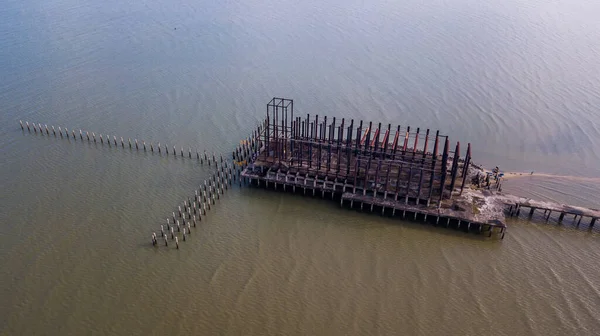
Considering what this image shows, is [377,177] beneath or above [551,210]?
above

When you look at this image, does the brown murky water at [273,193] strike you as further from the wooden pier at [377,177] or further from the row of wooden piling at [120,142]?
the wooden pier at [377,177]

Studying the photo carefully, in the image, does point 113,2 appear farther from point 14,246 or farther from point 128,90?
point 14,246

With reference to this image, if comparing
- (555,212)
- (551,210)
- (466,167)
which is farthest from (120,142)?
(555,212)

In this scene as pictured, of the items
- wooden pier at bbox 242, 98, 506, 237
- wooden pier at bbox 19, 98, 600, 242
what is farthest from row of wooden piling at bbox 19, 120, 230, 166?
wooden pier at bbox 242, 98, 506, 237

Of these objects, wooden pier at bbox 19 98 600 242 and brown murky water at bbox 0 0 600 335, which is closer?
brown murky water at bbox 0 0 600 335

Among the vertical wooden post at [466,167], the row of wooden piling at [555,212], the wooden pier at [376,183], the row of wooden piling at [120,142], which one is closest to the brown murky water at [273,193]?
the row of wooden piling at [555,212]

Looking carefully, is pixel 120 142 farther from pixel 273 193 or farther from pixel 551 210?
pixel 551 210

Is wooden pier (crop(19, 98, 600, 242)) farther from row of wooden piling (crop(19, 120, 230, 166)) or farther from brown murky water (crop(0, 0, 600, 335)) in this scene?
brown murky water (crop(0, 0, 600, 335))
